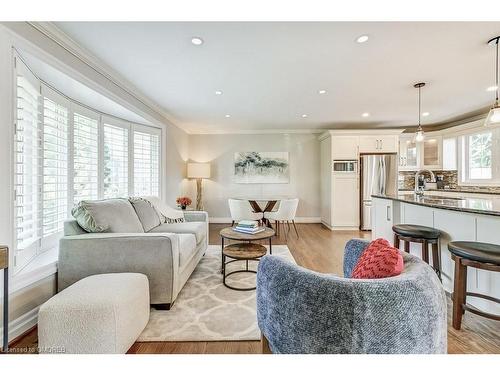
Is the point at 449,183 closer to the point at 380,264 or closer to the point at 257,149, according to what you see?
the point at 257,149

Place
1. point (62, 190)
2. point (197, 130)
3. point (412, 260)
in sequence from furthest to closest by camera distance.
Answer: point (197, 130)
point (62, 190)
point (412, 260)

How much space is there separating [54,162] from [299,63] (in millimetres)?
2692

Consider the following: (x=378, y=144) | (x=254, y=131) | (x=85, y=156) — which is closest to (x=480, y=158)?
(x=378, y=144)

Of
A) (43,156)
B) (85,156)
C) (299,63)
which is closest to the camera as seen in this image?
(43,156)

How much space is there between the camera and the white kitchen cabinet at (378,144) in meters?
5.06

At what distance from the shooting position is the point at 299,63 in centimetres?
244

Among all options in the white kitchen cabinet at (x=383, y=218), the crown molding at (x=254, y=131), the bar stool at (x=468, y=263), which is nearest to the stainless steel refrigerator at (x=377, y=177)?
the crown molding at (x=254, y=131)

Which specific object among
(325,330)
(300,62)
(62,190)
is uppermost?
(300,62)

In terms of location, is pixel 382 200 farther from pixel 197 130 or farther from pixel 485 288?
pixel 197 130

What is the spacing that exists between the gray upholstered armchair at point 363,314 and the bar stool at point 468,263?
995mm

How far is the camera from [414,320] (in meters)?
0.80

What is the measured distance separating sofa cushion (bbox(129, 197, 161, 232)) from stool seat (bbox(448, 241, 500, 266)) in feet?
9.57
